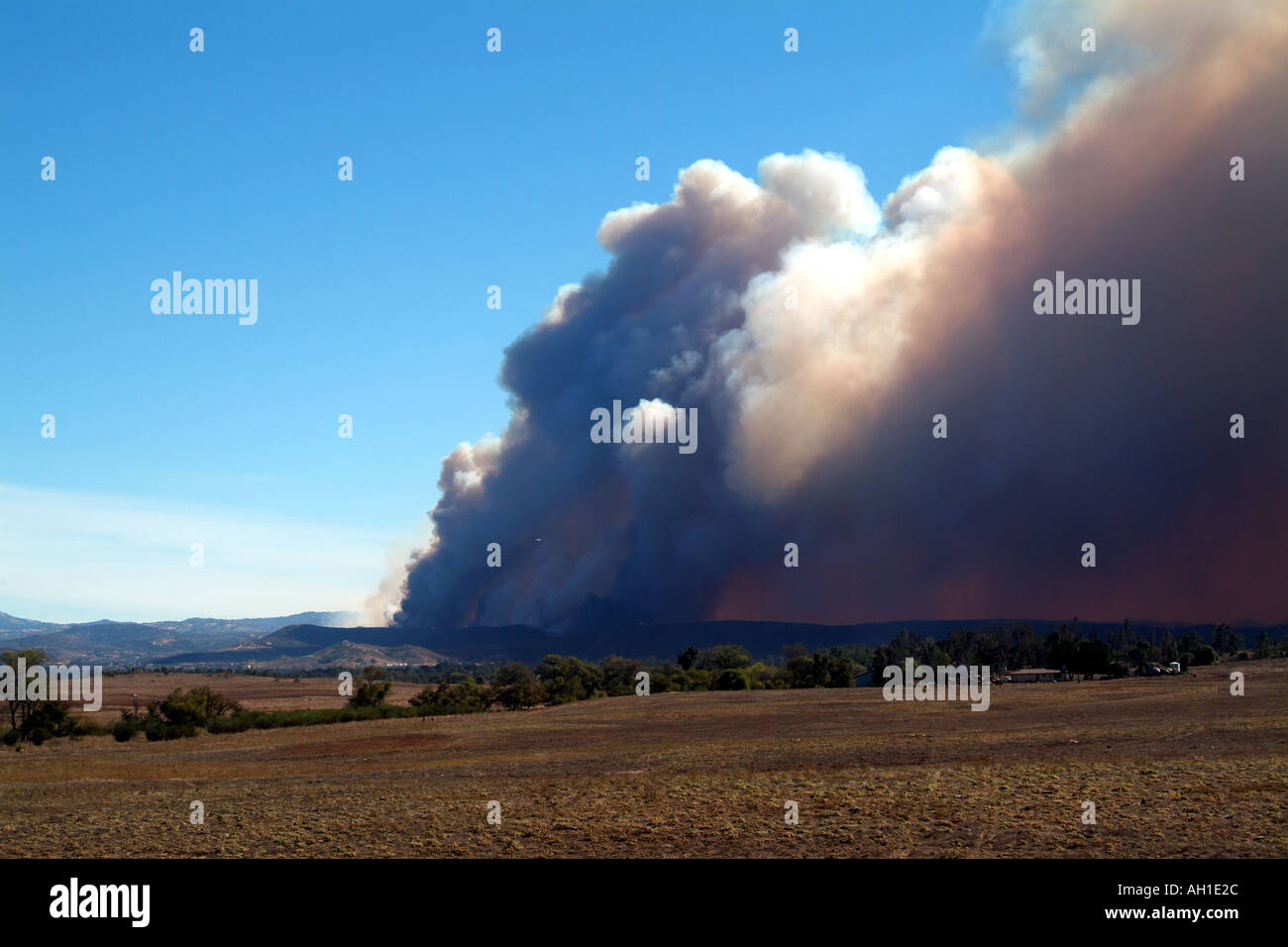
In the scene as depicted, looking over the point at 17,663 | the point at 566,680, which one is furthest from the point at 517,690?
the point at 17,663

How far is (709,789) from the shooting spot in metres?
37.3

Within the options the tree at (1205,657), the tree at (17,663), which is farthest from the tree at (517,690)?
the tree at (1205,657)

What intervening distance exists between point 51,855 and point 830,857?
21058mm

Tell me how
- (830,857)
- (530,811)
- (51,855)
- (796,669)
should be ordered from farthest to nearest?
(796,669) → (530,811) → (51,855) → (830,857)

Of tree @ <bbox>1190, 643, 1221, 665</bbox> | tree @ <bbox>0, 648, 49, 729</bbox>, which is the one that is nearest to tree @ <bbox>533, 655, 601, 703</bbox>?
tree @ <bbox>0, 648, 49, 729</bbox>

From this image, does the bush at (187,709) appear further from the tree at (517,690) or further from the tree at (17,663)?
the tree at (517,690)

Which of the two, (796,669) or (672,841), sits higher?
(672,841)

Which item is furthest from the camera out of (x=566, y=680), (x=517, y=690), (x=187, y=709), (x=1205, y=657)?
(x=1205, y=657)

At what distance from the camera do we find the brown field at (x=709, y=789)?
27.6 m

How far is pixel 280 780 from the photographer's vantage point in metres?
46.4

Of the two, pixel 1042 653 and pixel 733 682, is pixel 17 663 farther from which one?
pixel 1042 653
